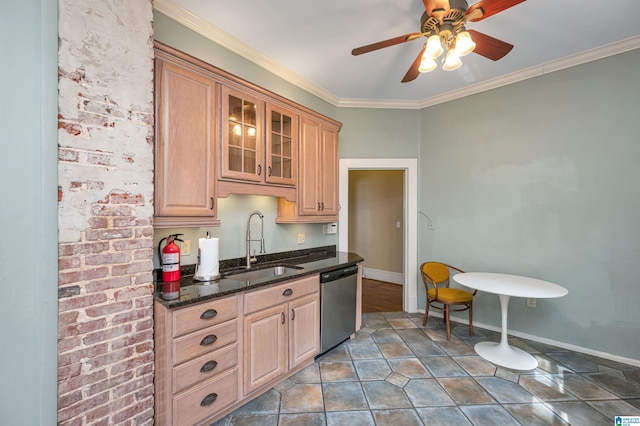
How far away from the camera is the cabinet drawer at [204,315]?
1.66 meters

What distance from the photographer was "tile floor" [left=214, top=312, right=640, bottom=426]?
1.95 meters

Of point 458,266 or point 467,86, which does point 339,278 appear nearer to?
point 458,266

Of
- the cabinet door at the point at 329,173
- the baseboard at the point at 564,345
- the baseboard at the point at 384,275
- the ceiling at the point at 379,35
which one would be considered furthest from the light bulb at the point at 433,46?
the baseboard at the point at 384,275

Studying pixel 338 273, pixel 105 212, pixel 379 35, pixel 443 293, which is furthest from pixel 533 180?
pixel 105 212

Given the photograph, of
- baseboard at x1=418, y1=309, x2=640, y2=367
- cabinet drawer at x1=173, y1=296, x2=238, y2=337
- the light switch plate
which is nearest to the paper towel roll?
cabinet drawer at x1=173, y1=296, x2=238, y2=337

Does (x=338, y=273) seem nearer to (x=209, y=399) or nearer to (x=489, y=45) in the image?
(x=209, y=399)

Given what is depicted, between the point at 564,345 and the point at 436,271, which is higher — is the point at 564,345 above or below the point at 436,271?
below

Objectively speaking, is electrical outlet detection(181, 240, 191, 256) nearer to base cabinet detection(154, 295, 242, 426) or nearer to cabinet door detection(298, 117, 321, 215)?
base cabinet detection(154, 295, 242, 426)

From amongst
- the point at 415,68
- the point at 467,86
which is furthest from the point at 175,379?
the point at 467,86

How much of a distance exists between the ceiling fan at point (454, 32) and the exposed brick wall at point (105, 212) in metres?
1.48

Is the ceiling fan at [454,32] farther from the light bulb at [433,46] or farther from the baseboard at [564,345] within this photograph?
the baseboard at [564,345]

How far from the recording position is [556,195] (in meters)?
3.00

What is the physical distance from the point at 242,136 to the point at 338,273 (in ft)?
5.07

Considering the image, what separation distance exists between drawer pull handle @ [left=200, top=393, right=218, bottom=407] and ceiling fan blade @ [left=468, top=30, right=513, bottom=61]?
2.86m
